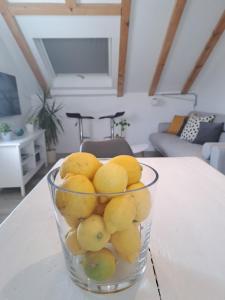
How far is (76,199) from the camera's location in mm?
371

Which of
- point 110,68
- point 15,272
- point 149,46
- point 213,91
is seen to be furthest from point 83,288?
point 213,91

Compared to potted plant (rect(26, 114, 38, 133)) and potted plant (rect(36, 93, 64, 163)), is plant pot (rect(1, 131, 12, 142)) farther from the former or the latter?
potted plant (rect(36, 93, 64, 163))

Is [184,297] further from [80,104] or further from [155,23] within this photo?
[80,104]

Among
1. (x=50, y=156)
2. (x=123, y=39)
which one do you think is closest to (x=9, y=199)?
(x=50, y=156)

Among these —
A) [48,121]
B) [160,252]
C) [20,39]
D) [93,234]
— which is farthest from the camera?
[48,121]

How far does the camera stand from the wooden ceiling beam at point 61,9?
247cm

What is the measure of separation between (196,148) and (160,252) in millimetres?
2481

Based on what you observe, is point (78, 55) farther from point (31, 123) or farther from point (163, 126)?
point (163, 126)

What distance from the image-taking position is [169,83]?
4.07 m

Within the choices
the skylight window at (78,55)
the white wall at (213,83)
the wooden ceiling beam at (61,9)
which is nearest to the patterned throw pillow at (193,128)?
the white wall at (213,83)

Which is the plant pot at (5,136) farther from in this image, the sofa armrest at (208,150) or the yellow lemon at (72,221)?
the yellow lemon at (72,221)

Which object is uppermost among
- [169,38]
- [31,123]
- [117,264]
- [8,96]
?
[169,38]

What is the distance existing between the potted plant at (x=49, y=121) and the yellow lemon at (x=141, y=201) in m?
3.52

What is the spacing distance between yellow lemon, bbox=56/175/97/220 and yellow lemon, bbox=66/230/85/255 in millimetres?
37
